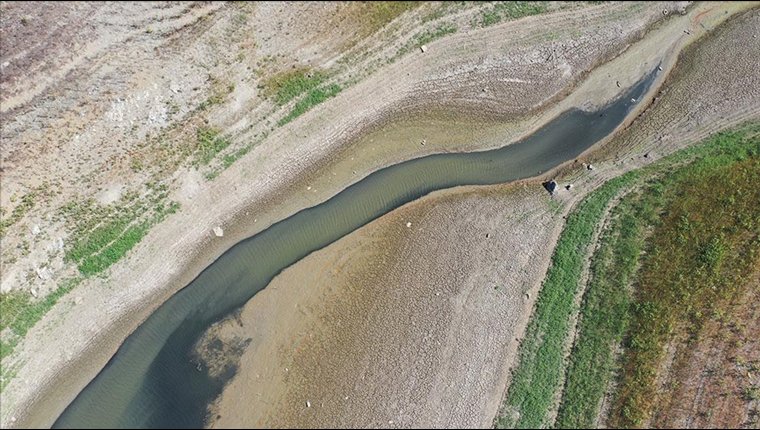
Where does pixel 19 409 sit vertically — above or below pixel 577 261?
above

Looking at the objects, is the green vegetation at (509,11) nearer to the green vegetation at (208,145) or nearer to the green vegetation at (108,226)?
the green vegetation at (208,145)

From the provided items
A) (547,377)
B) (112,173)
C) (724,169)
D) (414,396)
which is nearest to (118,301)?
(112,173)

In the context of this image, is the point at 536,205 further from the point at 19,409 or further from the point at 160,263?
the point at 19,409

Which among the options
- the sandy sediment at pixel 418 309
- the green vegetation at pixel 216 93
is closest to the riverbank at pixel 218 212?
the green vegetation at pixel 216 93

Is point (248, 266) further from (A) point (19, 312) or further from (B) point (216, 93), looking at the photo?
(A) point (19, 312)

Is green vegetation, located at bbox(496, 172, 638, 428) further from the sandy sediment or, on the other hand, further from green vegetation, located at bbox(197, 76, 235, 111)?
green vegetation, located at bbox(197, 76, 235, 111)

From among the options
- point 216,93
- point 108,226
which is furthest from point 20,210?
point 216,93
